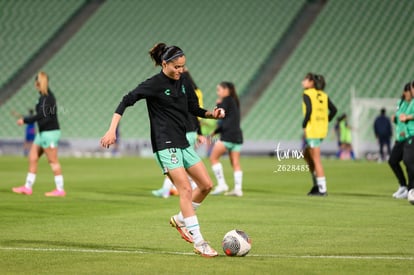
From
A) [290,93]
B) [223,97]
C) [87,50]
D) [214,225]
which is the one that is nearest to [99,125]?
[87,50]

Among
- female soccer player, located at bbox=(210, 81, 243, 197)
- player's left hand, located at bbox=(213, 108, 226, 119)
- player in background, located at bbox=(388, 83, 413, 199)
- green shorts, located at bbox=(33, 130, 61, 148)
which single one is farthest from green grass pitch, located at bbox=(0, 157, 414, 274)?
player's left hand, located at bbox=(213, 108, 226, 119)

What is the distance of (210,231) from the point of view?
10445 millimetres

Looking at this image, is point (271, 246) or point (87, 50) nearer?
point (271, 246)

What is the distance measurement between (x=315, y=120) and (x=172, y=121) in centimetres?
836

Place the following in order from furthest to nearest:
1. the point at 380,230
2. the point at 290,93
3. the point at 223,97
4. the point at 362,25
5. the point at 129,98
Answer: the point at 362,25 < the point at 290,93 < the point at 223,97 < the point at 380,230 < the point at 129,98

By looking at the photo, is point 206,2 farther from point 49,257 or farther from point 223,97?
point 49,257

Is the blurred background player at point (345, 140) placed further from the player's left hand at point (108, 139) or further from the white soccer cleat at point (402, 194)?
the player's left hand at point (108, 139)

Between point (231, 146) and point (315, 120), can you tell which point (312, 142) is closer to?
point (315, 120)

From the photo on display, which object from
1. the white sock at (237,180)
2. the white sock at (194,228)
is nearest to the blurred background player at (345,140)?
the white sock at (237,180)

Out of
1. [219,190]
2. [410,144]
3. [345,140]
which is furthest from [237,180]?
[345,140]

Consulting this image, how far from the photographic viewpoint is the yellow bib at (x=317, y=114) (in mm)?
16536

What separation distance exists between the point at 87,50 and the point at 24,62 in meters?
3.32

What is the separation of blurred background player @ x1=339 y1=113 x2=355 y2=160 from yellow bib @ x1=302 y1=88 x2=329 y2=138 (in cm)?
1936

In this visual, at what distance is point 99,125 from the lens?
131 ft
